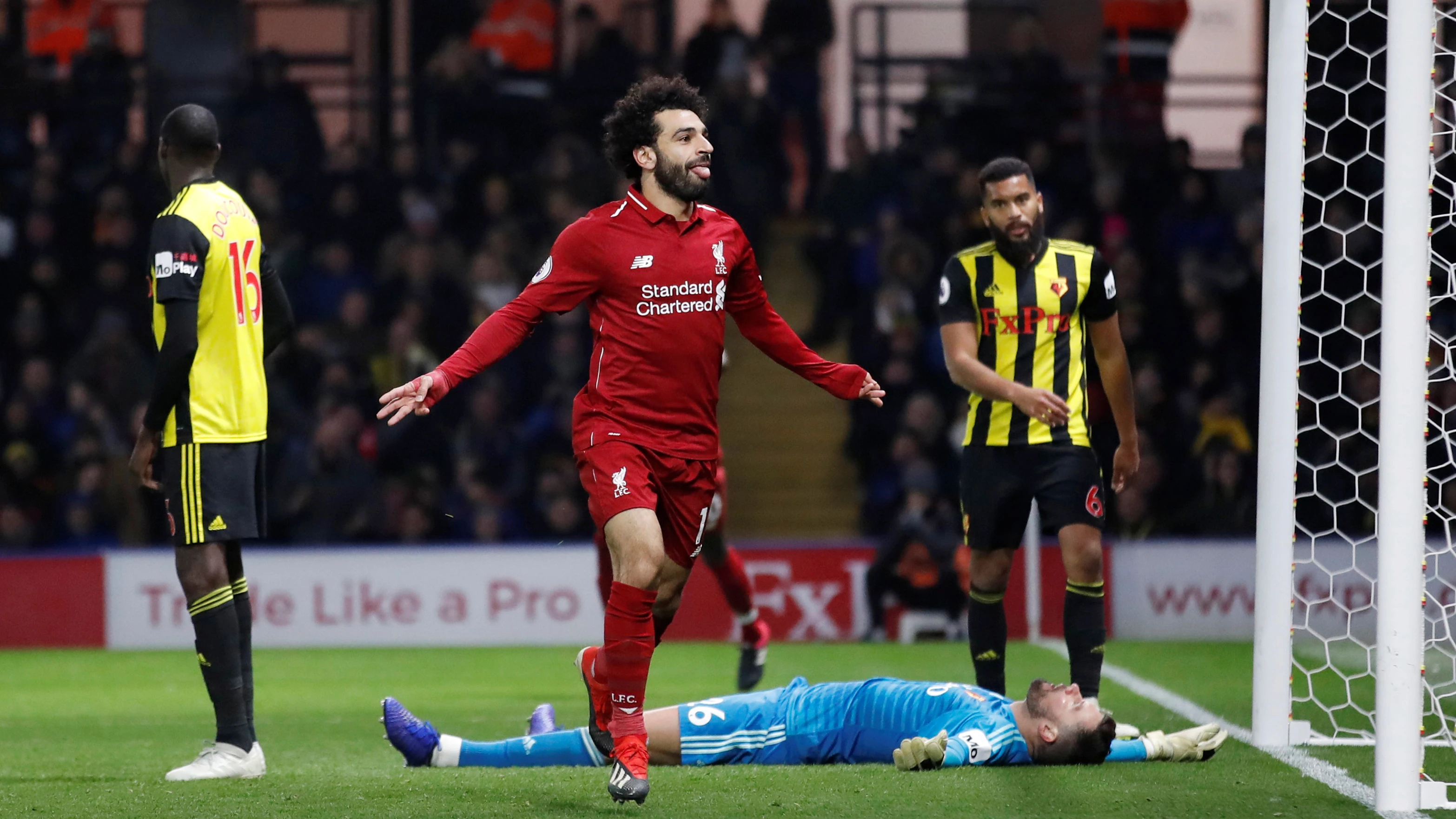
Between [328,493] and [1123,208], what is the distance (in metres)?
6.67

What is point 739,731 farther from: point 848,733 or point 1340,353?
point 1340,353

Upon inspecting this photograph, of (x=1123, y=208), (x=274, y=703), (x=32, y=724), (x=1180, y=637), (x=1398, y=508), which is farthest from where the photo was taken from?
(x=1123, y=208)

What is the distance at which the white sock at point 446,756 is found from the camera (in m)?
5.26

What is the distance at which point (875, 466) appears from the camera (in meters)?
13.1

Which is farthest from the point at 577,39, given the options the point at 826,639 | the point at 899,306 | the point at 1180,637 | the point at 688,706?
the point at 688,706

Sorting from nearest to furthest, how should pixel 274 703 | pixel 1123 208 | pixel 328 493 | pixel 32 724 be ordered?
1. pixel 32 724
2. pixel 274 703
3. pixel 328 493
4. pixel 1123 208

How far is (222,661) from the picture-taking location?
518 centimetres

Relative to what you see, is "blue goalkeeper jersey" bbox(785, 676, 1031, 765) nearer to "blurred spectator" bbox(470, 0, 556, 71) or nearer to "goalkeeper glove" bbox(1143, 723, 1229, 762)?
A: "goalkeeper glove" bbox(1143, 723, 1229, 762)

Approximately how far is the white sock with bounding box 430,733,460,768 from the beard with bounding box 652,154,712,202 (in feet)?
5.89

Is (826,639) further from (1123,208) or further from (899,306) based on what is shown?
(1123,208)

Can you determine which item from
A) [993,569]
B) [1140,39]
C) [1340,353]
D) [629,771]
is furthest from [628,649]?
[1140,39]

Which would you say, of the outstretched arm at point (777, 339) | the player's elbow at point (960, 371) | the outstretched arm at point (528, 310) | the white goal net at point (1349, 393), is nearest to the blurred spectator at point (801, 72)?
the white goal net at point (1349, 393)

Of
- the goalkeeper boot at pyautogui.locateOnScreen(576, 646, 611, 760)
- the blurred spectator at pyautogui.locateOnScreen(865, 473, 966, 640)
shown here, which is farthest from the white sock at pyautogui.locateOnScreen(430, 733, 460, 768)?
the blurred spectator at pyautogui.locateOnScreen(865, 473, 966, 640)

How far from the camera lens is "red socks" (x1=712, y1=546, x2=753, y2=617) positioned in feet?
26.3
